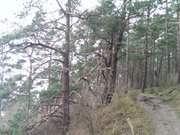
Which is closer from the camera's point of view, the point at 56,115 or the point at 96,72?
the point at 56,115

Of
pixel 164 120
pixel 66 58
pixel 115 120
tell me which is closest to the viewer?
pixel 164 120

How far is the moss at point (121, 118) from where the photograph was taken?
1033 centimetres

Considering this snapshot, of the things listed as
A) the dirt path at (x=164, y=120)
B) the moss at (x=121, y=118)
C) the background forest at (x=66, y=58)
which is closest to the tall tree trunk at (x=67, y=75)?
the background forest at (x=66, y=58)

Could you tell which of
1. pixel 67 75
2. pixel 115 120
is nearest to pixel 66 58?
pixel 67 75

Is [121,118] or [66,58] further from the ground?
[66,58]

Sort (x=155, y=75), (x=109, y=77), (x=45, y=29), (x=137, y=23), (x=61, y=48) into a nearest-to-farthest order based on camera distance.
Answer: (x=45, y=29) < (x=61, y=48) < (x=109, y=77) < (x=137, y=23) < (x=155, y=75)

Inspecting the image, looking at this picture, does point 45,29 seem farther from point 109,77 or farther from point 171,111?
point 171,111

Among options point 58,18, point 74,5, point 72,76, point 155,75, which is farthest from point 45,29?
point 155,75

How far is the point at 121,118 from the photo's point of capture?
11.6 meters

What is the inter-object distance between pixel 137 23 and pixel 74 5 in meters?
6.97

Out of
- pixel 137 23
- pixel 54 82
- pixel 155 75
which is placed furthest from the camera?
pixel 155 75

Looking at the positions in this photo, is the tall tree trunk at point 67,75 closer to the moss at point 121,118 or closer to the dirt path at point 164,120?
the moss at point 121,118

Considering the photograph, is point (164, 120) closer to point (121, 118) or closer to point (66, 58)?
point (121, 118)

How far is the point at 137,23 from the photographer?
62.8 ft
